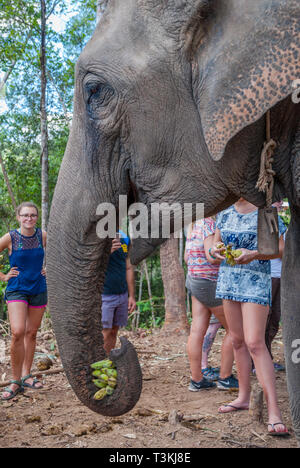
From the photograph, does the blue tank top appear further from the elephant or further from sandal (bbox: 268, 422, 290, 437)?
the elephant

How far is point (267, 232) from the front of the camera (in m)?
2.09

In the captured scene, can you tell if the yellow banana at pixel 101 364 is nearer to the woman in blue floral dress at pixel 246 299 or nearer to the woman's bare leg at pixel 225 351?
the woman in blue floral dress at pixel 246 299

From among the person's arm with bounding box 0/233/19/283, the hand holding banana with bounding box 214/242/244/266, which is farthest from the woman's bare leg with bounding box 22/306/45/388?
the hand holding banana with bounding box 214/242/244/266

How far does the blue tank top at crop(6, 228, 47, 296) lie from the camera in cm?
534

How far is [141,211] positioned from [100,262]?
0.27 metres

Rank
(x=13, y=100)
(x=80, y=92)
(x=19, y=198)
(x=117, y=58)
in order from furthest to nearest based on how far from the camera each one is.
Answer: (x=13, y=100) < (x=19, y=198) < (x=80, y=92) < (x=117, y=58)

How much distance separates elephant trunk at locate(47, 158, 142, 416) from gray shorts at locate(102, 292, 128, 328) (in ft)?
10.7

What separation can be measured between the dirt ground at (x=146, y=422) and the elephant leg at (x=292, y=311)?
3.42 feet

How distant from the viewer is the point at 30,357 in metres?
5.58

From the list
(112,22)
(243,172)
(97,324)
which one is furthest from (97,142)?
(97,324)

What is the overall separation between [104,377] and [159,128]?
99cm

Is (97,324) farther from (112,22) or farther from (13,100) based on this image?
(13,100)

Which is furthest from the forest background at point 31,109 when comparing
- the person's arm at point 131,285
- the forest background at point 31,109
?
the person's arm at point 131,285

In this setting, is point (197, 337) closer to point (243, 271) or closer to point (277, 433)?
point (243, 271)
